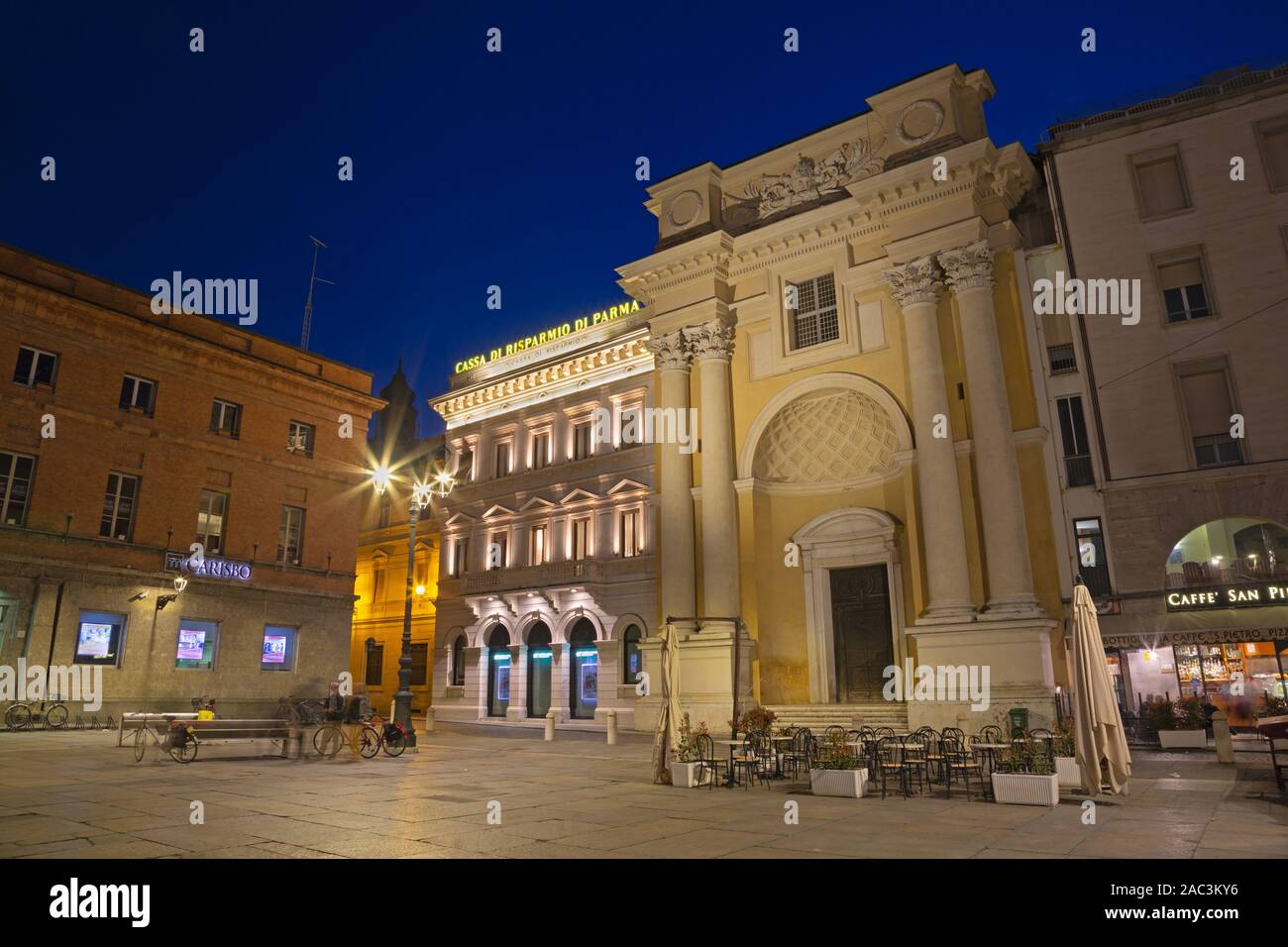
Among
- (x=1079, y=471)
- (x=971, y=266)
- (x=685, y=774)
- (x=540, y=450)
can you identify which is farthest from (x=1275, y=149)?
(x=540, y=450)

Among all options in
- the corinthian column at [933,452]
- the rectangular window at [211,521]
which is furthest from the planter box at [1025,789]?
the rectangular window at [211,521]

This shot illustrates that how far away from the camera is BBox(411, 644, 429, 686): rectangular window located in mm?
43344

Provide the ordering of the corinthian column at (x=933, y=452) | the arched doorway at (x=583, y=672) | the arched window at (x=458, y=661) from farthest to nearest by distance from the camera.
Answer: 1. the arched window at (x=458, y=661)
2. the arched doorway at (x=583, y=672)
3. the corinthian column at (x=933, y=452)

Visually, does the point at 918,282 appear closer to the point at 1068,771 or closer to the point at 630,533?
the point at 1068,771

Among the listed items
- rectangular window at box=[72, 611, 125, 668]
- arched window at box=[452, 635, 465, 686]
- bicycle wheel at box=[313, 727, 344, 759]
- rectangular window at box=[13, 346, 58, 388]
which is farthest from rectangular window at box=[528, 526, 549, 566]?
bicycle wheel at box=[313, 727, 344, 759]

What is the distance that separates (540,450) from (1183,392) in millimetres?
27063

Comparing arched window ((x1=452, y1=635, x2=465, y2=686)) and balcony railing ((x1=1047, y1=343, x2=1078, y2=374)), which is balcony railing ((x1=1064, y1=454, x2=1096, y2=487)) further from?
arched window ((x1=452, y1=635, x2=465, y2=686))

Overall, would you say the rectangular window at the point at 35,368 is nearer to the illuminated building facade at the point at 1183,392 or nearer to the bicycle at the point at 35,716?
the bicycle at the point at 35,716

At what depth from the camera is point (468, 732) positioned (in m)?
31.8

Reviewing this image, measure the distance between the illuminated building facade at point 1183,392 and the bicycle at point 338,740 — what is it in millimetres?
17436

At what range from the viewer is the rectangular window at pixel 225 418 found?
31.5 meters

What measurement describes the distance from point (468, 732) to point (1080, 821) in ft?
85.4
